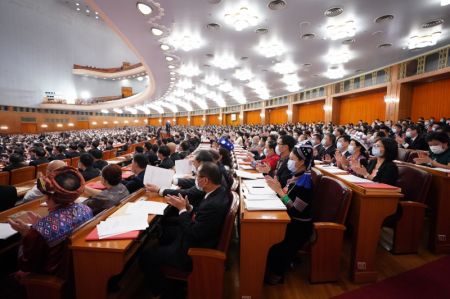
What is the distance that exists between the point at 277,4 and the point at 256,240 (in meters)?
5.57

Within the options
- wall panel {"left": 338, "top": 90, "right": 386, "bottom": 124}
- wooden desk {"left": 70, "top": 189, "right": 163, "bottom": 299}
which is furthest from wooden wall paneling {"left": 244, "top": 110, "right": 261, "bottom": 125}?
wooden desk {"left": 70, "top": 189, "right": 163, "bottom": 299}

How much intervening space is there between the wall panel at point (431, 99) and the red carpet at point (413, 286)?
983 cm

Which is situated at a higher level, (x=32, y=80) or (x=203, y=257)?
(x=32, y=80)

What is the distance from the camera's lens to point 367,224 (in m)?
Result: 2.33

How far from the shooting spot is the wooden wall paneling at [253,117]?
86.7ft

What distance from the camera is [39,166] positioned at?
535cm

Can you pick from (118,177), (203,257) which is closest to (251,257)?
(203,257)

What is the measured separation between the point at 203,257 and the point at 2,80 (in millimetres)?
27573

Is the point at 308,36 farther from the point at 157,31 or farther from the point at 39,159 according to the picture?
the point at 39,159

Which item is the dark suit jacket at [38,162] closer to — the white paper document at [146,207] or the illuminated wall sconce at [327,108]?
the white paper document at [146,207]

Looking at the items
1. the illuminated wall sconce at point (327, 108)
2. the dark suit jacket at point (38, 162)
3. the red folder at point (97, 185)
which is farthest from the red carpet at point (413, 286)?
the illuminated wall sconce at point (327, 108)

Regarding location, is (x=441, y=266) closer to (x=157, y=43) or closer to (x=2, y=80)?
(x=157, y=43)

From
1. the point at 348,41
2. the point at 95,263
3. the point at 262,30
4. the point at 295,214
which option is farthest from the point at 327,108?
the point at 95,263

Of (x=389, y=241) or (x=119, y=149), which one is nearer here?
(x=389, y=241)
